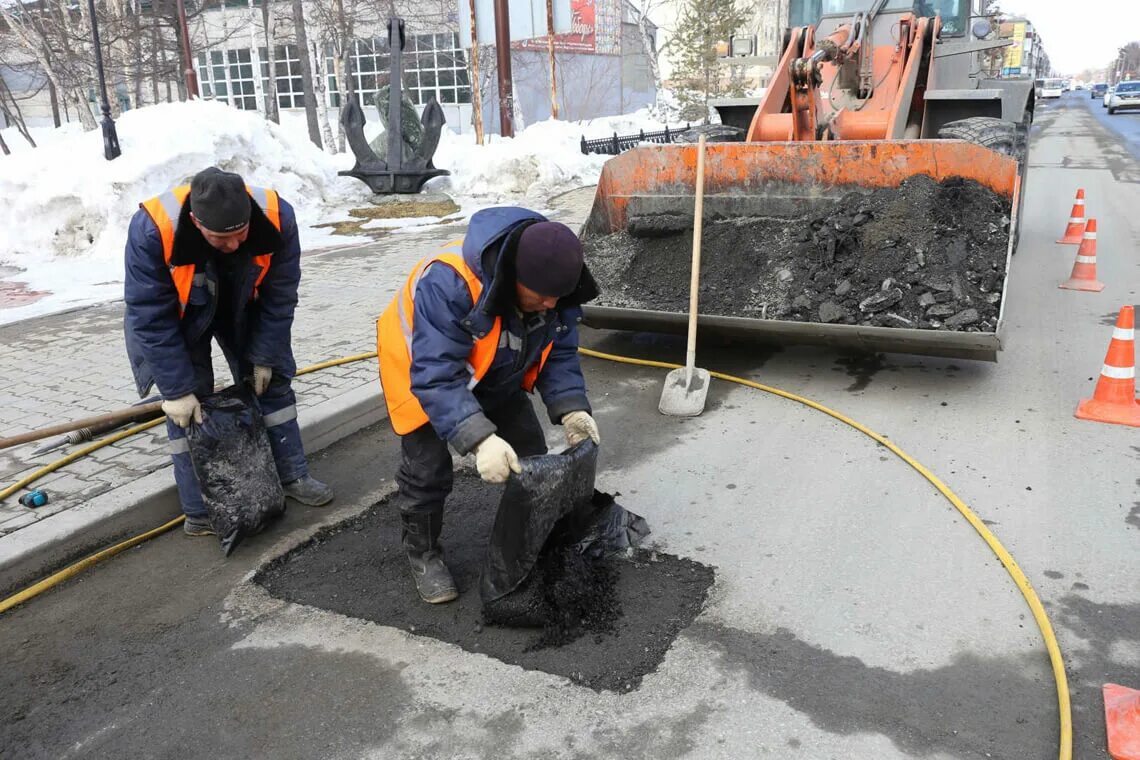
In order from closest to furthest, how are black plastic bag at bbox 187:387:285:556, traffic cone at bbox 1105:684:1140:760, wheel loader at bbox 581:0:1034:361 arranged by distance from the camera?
traffic cone at bbox 1105:684:1140:760
black plastic bag at bbox 187:387:285:556
wheel loader at bbox 581:0:1034:361

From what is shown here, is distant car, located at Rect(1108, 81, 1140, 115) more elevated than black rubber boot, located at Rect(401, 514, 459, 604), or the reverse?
distant car, located at Rect(1108, 81, 1140, 115)

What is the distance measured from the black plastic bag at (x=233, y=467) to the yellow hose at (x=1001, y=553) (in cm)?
282

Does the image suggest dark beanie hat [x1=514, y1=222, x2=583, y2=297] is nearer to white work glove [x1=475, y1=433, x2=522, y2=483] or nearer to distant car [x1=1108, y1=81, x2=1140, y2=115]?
white work glove [x1=475, y1=433, x2=522, y2=483]

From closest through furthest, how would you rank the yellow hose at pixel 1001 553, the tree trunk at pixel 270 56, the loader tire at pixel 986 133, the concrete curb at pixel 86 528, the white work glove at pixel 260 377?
the yellow hose at pixel 1001 553, the concrete curb at pixel 86 528, the white work glove at pixel 260 377, the loader tire at pixel 986 133, the tree trunk at pixel 270 56

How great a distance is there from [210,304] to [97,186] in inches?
307

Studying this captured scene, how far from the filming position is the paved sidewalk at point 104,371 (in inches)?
154

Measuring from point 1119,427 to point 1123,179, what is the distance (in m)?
13.2

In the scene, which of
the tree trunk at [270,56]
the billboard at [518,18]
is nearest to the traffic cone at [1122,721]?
the billboard at [518,18]

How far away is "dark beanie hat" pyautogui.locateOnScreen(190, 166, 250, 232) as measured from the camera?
301 cm

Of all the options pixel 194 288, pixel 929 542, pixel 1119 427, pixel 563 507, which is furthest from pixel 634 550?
pixel 1119 427

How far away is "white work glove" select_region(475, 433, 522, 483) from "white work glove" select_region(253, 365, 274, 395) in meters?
1.51

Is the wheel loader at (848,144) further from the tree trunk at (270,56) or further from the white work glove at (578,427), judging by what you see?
the tree trunk at (270,56)

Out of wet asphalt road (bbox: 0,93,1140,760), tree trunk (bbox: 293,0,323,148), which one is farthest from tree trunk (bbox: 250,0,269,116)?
wet asphalt road (bbox: 0,93,1140,760)

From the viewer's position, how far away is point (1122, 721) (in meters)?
2.31
